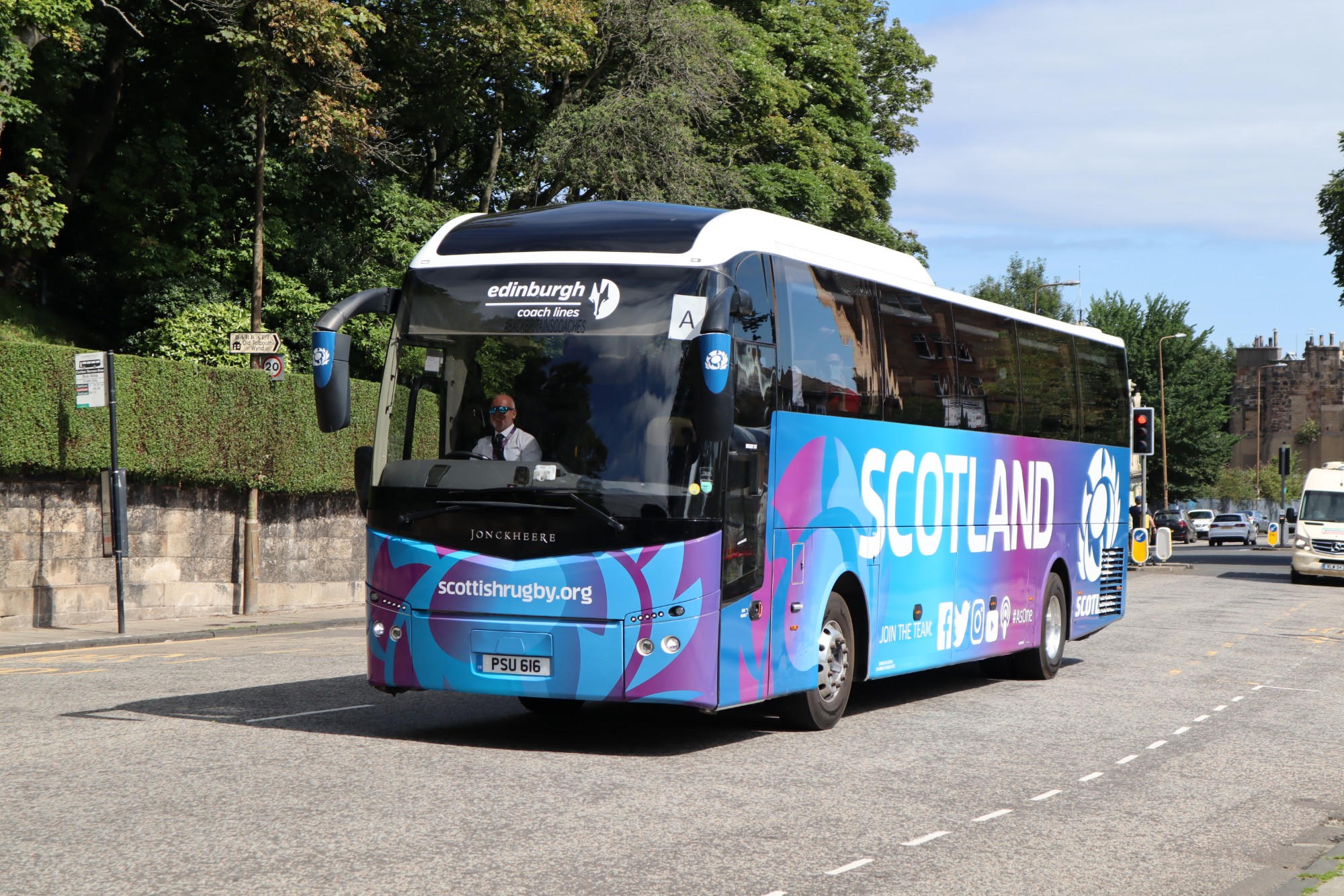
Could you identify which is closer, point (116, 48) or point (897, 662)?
point (897, 662)

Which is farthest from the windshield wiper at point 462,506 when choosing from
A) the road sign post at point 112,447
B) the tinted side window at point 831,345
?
the road sign post at point 112,447

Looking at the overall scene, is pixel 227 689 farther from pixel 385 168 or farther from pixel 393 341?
pixel 385 168

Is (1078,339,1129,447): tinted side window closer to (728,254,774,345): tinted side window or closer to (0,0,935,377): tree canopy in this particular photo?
(728,254,774,345): tinted side window

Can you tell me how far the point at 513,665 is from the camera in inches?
379

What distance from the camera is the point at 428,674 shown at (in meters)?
9.83

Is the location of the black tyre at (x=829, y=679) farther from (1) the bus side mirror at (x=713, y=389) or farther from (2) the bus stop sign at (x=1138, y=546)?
(2) the bus stop sign at (x=1138, y=546)

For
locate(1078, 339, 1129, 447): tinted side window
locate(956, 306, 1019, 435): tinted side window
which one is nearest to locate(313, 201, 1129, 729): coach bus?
locate(956, 306, 1019, 435): tinted side window

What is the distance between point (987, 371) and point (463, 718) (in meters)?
5.69

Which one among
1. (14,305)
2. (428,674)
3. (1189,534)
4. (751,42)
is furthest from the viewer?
(1189,534)

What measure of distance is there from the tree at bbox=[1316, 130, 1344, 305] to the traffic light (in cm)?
2767

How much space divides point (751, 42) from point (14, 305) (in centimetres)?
1877

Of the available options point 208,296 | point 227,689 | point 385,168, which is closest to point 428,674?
point 227,689

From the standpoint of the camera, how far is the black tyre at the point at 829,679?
11.0 m

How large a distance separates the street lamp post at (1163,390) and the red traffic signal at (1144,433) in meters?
45.0
